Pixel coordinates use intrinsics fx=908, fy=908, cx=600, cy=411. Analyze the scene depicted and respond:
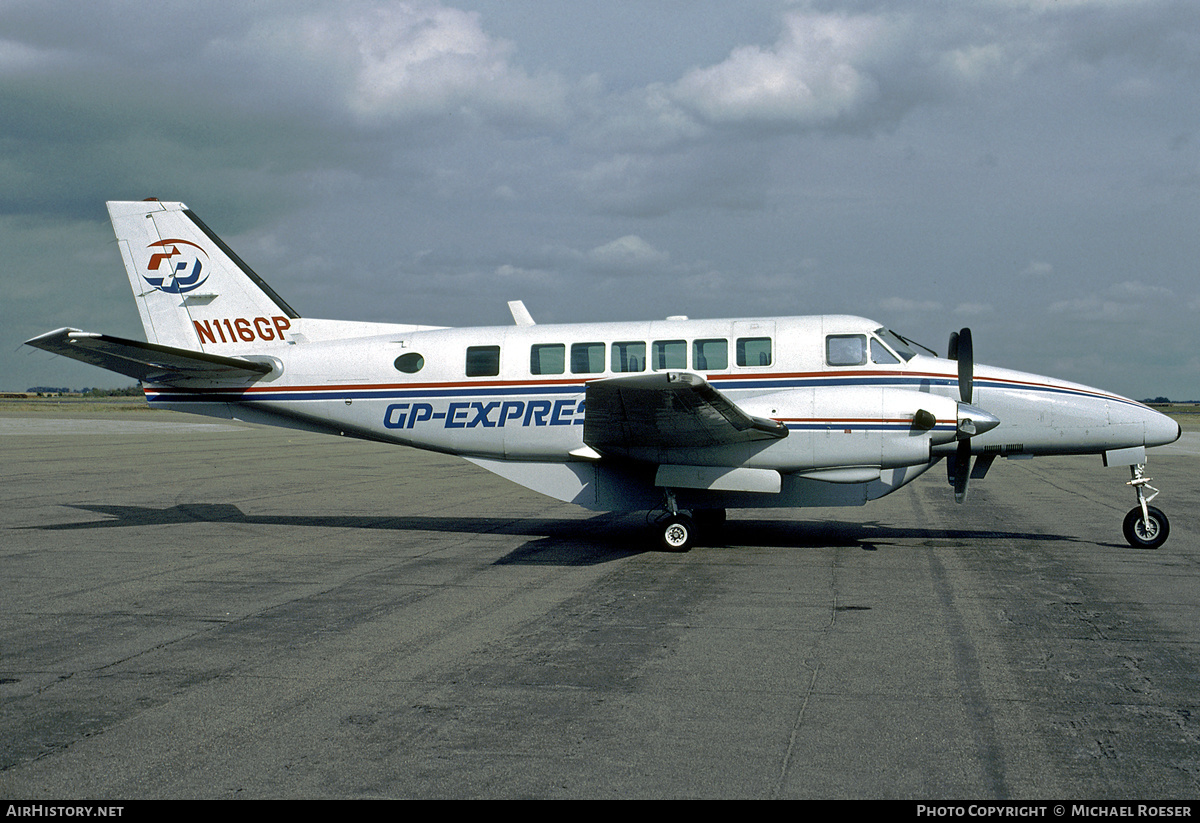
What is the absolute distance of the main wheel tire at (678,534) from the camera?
1199 cm

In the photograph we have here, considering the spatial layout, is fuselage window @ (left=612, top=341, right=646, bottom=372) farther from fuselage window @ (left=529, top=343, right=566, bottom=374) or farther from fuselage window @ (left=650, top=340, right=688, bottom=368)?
fuselage window @ (left=529, top=343, right=566, bottom=374)

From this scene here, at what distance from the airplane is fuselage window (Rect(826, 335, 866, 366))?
0.03 metres

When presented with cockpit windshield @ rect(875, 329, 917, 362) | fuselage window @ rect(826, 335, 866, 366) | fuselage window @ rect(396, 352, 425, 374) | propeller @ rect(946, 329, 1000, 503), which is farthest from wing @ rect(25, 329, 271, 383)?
propeller @ rect(946, 329, 1000, 503)

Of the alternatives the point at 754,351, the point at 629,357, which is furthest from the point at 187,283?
the point at 754,351

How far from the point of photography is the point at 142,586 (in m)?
9.51

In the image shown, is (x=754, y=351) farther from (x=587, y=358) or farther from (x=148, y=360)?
(x=148, y=360)

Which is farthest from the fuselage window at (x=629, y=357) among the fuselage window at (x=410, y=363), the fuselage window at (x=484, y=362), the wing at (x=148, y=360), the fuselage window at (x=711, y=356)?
the wing at (x=148, y=360)

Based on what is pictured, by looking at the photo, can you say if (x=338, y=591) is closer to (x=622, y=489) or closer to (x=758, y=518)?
(x=622, y=489)

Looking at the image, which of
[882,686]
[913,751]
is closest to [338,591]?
[882,686]

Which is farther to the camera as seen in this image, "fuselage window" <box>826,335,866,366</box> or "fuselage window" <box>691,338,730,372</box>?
"fuselage window" <box>691,338,730,372</box>

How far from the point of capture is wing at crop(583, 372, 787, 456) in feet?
34.4

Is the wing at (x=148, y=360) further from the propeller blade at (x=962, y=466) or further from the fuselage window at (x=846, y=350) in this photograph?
the propeller blade at (x=962, y=466)

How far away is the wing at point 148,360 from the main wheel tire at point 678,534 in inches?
260

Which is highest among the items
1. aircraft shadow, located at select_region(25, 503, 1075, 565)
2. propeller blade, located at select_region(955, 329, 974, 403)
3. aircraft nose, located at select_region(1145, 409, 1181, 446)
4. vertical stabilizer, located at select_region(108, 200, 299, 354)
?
vertical stabilizer, located at select_region(108, 200, 299, 354)
